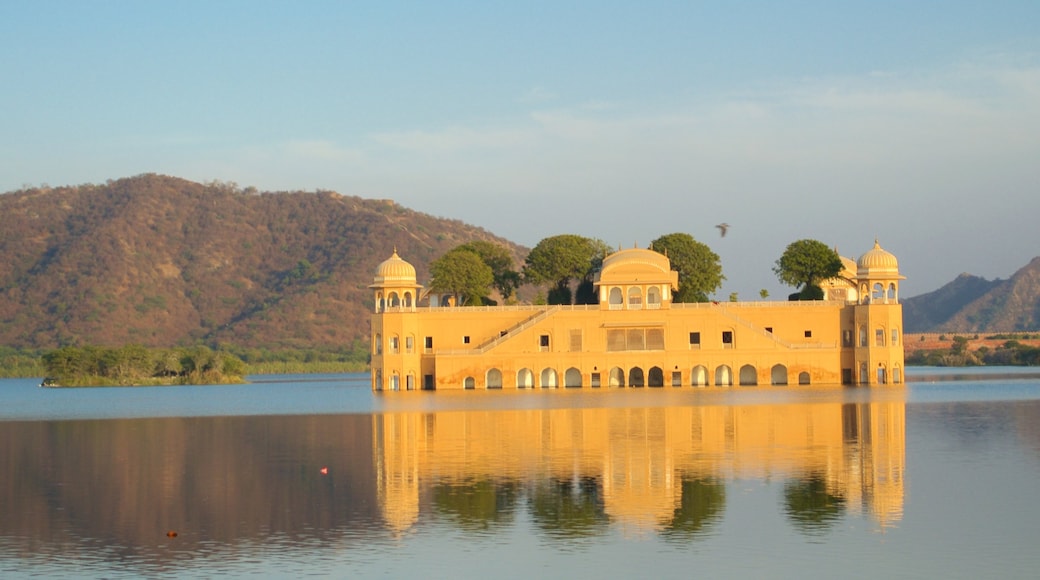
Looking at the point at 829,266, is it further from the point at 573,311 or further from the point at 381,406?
the point at 381,406

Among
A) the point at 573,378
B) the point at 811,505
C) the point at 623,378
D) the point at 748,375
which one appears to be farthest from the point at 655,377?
the point at 811,505

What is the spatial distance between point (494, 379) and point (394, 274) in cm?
601

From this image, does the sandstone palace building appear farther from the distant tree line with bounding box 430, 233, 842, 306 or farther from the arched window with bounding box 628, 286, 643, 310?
the distant tree line with bounding box 430, 233, 842, 306

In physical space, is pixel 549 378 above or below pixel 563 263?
below

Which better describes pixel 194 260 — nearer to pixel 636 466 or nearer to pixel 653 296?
pixel 653 296

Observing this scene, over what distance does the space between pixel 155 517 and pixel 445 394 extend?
114 feet

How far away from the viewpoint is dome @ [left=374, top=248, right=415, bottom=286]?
195 ft

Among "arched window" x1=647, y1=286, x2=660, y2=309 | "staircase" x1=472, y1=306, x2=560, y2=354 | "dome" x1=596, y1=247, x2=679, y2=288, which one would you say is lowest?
"staircase" x1=472, y1=306, x2=560, y2=354

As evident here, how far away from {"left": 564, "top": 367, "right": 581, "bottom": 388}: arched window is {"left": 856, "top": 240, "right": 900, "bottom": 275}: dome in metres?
12.1

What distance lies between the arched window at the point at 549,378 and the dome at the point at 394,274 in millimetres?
6760

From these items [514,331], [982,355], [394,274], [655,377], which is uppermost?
[394,274]

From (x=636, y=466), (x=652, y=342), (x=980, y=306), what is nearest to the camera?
(x=636, y=466)

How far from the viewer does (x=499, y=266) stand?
70125 millimetres

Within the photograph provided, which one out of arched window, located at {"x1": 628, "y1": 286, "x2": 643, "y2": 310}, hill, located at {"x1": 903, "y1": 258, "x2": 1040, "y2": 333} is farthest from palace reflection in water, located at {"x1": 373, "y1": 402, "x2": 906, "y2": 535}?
hill, located at {"x1": 903, "y1": 258, "x2": 1040, "y2": 333}
